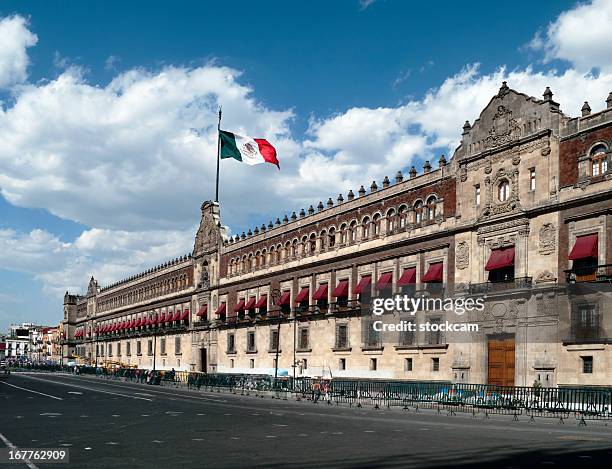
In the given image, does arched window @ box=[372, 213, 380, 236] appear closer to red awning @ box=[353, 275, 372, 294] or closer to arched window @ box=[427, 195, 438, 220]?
red awning @ box=[353, 275, 372, 294]

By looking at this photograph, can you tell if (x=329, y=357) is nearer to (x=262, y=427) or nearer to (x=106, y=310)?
(x=262, y=427)

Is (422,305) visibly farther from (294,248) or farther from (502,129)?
(294,248)

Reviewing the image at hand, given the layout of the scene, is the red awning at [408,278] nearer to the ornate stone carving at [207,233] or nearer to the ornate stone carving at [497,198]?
the ornate stone carving at [497,198]

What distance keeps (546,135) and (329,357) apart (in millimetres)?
25274

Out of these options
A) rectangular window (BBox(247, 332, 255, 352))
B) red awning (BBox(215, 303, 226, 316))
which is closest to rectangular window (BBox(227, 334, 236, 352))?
red awning (BBox(215, 303, 226, 316))

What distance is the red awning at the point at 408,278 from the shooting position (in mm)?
49406

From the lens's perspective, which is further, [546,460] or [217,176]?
[217,176]

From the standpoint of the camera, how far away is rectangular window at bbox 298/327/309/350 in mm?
61688

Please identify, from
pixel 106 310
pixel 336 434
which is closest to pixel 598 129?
pixel 336 434

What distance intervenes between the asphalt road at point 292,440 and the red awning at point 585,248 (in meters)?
10.4

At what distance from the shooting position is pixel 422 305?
48.8m

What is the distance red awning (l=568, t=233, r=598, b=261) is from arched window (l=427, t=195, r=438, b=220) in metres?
11.8

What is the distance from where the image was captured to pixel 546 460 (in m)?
15.7

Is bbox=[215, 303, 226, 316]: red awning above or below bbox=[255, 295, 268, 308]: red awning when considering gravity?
below
